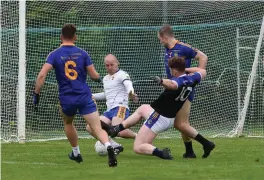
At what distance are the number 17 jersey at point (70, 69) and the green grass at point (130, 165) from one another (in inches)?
→ 37.9

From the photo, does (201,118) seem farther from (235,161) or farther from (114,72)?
(235,161)

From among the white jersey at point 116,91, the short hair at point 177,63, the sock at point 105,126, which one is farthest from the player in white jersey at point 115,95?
the short hair at point 177,63

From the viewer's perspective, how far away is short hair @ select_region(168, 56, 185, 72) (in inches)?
430

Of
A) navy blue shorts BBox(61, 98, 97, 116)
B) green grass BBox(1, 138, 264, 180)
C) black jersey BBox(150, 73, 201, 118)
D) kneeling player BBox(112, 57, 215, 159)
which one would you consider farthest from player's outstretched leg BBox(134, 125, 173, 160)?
navy blue shorts BBox(61, 98, 97, 116)

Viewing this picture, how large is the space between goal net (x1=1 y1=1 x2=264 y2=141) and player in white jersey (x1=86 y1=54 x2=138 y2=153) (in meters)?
3.83

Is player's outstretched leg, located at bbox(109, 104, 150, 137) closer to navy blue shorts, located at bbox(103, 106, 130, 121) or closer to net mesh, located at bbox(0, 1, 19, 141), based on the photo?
navy blue shorts, located at bbox(103, 106, 130, 121)

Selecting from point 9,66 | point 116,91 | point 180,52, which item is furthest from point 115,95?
point 9,66

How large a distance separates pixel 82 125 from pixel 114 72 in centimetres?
501

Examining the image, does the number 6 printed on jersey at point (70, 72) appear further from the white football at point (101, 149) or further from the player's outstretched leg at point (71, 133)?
the white football at point (101, 149)

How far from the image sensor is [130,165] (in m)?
10.6

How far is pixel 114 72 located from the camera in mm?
13055

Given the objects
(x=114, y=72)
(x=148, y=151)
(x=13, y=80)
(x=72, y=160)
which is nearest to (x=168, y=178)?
(x=148, y=151)

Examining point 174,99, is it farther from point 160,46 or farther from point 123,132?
point 160,46

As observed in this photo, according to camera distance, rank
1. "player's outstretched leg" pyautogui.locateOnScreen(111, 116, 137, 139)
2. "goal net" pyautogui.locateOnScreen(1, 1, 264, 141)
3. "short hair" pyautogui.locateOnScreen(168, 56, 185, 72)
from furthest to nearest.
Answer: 1. "goal net" pyautogui.locateOnScreen(1, 1, 264, 141)
2. "player's outstretched leg" pyautogui.locateOnScreen(111, 116, 137, 139)
3. "short hair" pyautogui.locateOnScreen(168, 56, 185, 72)
